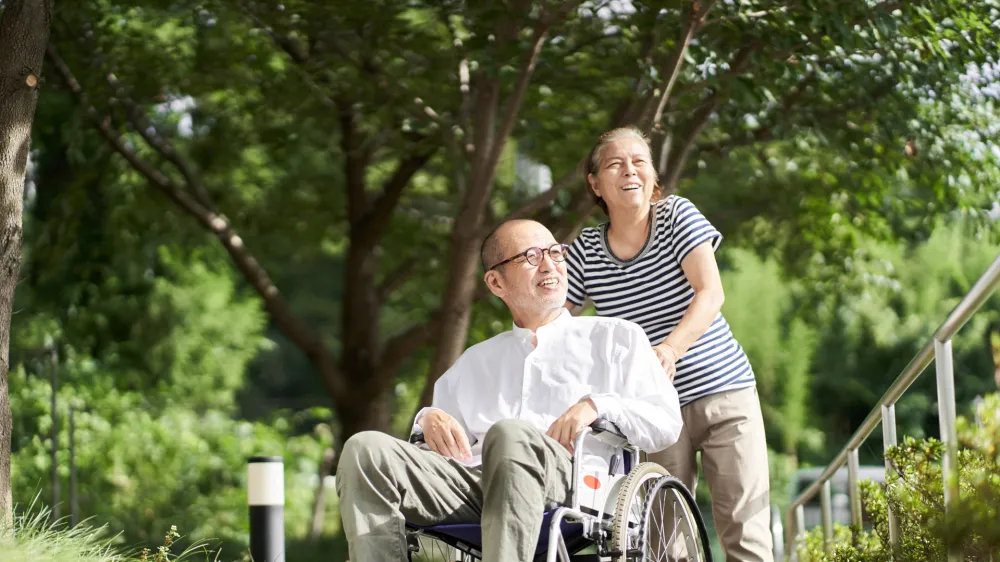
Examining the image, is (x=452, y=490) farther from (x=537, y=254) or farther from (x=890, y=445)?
(x=890, y=445)

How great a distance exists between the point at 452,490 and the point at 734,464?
1065 millimetres

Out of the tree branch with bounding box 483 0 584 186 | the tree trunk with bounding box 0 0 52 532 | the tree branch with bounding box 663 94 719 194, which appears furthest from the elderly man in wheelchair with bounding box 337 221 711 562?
the tree branch with bounding box 663 94 719 194

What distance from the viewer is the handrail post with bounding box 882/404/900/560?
3.95m

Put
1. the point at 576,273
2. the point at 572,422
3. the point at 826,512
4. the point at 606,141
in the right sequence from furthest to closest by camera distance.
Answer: the point at 826,512
the point at 576,273
the point at 606,141
the point at 572,422

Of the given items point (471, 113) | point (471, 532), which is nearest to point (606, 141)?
point (471, 532)

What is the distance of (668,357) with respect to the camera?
3438 mm

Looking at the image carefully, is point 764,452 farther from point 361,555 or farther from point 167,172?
point 167,172

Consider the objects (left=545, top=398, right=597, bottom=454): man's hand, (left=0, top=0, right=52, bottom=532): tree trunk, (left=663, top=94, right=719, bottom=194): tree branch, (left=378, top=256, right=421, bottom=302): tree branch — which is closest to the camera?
(left=545, top=398, right=597, bottom=454): man's hand

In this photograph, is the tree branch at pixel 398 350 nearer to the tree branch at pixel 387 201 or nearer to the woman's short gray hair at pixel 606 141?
the tree branch at pixel 387 201

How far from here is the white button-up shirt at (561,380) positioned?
10.6 ft

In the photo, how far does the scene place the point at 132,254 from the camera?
32.8ft

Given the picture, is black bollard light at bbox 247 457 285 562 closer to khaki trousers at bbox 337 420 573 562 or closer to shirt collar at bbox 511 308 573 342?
shirt collar at bbox 511 308 573 342

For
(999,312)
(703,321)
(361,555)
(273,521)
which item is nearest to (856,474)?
(703,321)

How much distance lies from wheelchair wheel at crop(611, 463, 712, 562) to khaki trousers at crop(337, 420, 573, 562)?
164mm
